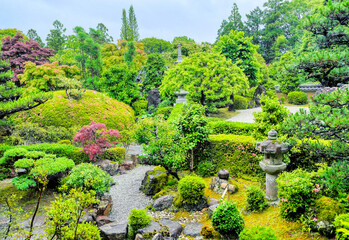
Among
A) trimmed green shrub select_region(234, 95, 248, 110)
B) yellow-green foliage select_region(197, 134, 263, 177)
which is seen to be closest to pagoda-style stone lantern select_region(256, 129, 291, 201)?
yellow-green foliage select_region(197, 134, 263, 177)

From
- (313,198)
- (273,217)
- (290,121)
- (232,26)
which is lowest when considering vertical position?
(273,217)

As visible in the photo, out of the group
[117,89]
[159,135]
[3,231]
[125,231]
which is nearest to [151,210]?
[125,231]

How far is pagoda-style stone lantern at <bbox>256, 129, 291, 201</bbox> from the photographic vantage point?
21.6 feet

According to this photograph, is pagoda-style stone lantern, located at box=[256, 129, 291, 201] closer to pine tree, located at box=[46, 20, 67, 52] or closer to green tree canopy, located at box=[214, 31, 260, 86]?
green tree canopy, located at box=[214, 31, 260, 86]

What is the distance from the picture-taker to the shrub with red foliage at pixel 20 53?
23281 millimetres

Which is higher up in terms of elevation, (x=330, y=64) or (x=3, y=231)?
(x=330, y=64)

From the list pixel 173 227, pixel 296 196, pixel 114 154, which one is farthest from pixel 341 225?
pixel 114 154

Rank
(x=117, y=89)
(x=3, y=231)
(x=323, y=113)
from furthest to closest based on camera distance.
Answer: (x=117, y=89), (x=3, y=231), (x=323, y=113)

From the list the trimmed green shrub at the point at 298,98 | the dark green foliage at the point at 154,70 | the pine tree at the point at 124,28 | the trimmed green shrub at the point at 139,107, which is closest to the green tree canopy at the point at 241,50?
the trimmed green shrub at the point at 298,98

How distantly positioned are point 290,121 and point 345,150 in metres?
1.21

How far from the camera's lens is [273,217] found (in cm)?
629

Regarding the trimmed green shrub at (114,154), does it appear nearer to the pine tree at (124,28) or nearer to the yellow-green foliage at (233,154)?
the yellow-green foliage at (233,154)

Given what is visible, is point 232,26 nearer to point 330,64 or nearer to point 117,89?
point 117,89

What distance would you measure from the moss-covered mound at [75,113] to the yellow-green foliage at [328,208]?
1453 centimetres
